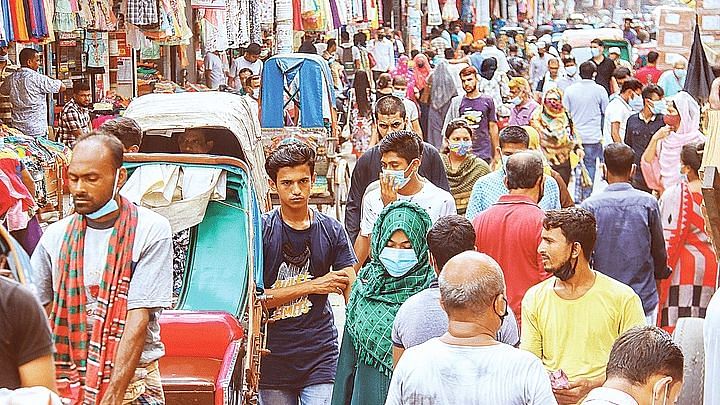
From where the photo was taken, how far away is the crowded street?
372 cm

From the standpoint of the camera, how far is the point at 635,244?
6707 millimetres

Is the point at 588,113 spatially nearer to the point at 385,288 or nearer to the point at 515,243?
the point at 515,243

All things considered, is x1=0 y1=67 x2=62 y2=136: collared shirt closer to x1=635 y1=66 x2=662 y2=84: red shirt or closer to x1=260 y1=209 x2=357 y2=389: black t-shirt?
x1=635 y1=66 x2=662 y2=84: red shirt

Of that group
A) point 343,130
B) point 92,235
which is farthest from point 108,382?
point 343,130

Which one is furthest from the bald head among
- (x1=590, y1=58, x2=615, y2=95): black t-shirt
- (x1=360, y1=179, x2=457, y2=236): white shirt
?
(x1=590, y1=58, x2=615, y2=95): black t-shirt

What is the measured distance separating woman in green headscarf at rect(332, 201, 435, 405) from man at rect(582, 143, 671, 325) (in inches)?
71.0

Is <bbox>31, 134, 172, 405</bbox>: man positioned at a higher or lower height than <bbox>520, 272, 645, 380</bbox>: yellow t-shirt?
higher

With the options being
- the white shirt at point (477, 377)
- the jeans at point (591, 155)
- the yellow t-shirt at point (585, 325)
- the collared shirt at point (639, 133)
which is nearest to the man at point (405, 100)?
the jeans at point (591, 155)

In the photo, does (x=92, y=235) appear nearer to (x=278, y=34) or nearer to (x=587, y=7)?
(x=278, y=34)

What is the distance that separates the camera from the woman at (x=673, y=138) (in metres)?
10.6

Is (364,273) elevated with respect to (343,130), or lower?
elevated

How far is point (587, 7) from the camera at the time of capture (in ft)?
191

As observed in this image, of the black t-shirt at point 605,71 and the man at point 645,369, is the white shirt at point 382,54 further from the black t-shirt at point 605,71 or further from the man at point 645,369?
the man at point 645,369

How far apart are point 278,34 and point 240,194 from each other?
11.6m
